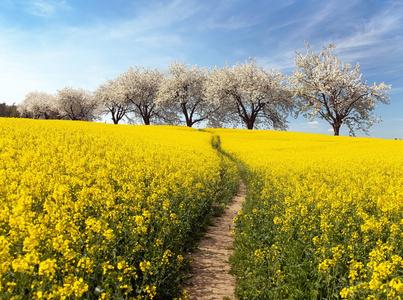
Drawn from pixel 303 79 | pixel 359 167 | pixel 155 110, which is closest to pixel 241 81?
pixel 303 79

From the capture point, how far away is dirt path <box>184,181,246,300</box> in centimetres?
593

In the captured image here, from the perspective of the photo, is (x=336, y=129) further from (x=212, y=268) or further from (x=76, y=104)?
(x=76, y=104)

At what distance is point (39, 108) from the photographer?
8550 cm

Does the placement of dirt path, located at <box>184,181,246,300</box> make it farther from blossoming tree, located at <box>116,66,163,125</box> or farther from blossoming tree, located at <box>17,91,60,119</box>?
blossoming tree, located at <box>17,91,60,119</box>

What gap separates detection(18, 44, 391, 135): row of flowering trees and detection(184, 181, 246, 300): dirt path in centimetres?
4402

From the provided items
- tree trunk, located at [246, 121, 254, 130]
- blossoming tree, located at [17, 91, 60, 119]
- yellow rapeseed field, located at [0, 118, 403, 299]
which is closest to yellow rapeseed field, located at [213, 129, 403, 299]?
yellow rapeseed field, located at [0, 118, 403, 299]

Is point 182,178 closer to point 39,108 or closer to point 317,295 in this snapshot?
point 317,295

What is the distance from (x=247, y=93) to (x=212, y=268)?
48.2 metres


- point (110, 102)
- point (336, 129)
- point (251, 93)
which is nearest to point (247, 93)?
point (251, 93)

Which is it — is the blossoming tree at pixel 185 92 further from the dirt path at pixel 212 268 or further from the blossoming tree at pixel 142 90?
the dirt path at pixel 212 268

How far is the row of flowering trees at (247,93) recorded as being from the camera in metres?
49.5

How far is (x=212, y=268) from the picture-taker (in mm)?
6984

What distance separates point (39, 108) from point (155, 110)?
45.6m

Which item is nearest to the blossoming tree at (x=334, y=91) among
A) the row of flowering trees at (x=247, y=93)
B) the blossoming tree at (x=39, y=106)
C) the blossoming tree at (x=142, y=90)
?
the row of flowering trees at (x=247, y=93)
